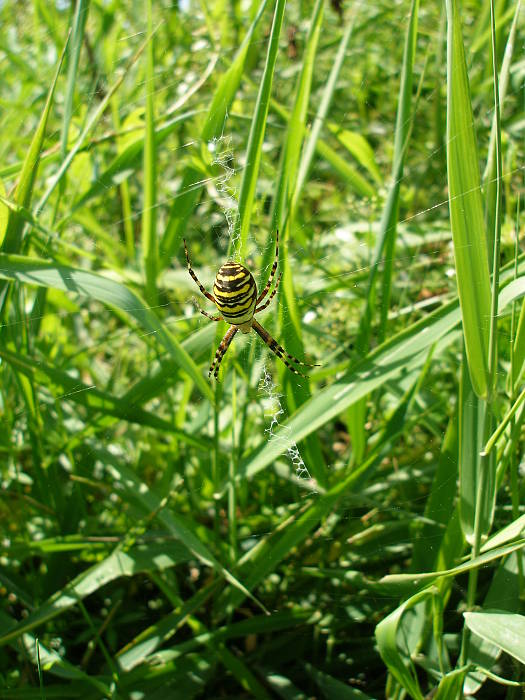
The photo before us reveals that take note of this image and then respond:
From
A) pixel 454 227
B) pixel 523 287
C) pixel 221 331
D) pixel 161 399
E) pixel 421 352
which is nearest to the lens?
pixel 454 227

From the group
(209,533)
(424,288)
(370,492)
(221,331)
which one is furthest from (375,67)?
(209,533)

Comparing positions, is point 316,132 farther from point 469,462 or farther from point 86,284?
point 469,462

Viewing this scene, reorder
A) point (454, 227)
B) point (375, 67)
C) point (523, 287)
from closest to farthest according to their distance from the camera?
1. point (454, 227)
2. point (523, 287)
3. point (375, 67)

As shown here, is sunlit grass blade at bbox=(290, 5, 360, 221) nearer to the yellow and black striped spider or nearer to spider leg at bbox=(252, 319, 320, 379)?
the yellow and black striped spider

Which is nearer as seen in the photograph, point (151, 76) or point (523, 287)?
point (523, 287)

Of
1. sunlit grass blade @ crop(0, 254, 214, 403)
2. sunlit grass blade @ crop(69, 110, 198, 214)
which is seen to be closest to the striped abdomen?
sunlit grass blade @ crop(0, 254, 214, 403)

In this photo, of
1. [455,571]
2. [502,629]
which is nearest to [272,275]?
[455,571]

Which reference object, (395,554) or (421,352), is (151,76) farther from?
(395,554)
